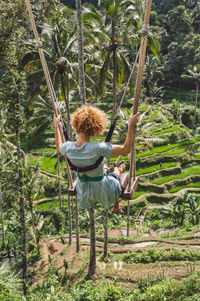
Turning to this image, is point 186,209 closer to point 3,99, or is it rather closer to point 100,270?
point 100,270

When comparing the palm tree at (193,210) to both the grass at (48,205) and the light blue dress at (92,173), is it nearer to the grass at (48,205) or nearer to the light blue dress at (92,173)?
the grass at (48,205)

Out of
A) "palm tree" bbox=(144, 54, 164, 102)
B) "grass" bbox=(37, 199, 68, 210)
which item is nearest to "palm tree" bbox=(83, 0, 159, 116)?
"grass" bbox=(37, 199, 68, 210)

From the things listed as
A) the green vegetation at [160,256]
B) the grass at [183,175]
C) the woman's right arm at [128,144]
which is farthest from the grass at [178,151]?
the woman's right arm at [128,144]

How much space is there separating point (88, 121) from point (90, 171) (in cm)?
47

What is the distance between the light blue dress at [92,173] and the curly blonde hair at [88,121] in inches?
4.8

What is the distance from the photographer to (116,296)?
4934 millimetres

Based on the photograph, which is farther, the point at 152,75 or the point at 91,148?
the point at 152,75

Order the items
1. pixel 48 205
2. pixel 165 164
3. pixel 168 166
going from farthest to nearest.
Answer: pixel 165 164
pixel 168 166
pixel 48 205

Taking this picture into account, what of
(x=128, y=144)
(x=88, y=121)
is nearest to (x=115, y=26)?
(x=88, y=121)

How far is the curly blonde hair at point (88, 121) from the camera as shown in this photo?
238cm

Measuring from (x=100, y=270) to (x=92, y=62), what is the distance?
5.84 meters

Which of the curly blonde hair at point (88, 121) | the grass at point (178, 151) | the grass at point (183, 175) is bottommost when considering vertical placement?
the grass at point (183, 175)

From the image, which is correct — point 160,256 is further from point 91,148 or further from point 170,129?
point 170,129

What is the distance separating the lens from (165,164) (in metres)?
19.3
